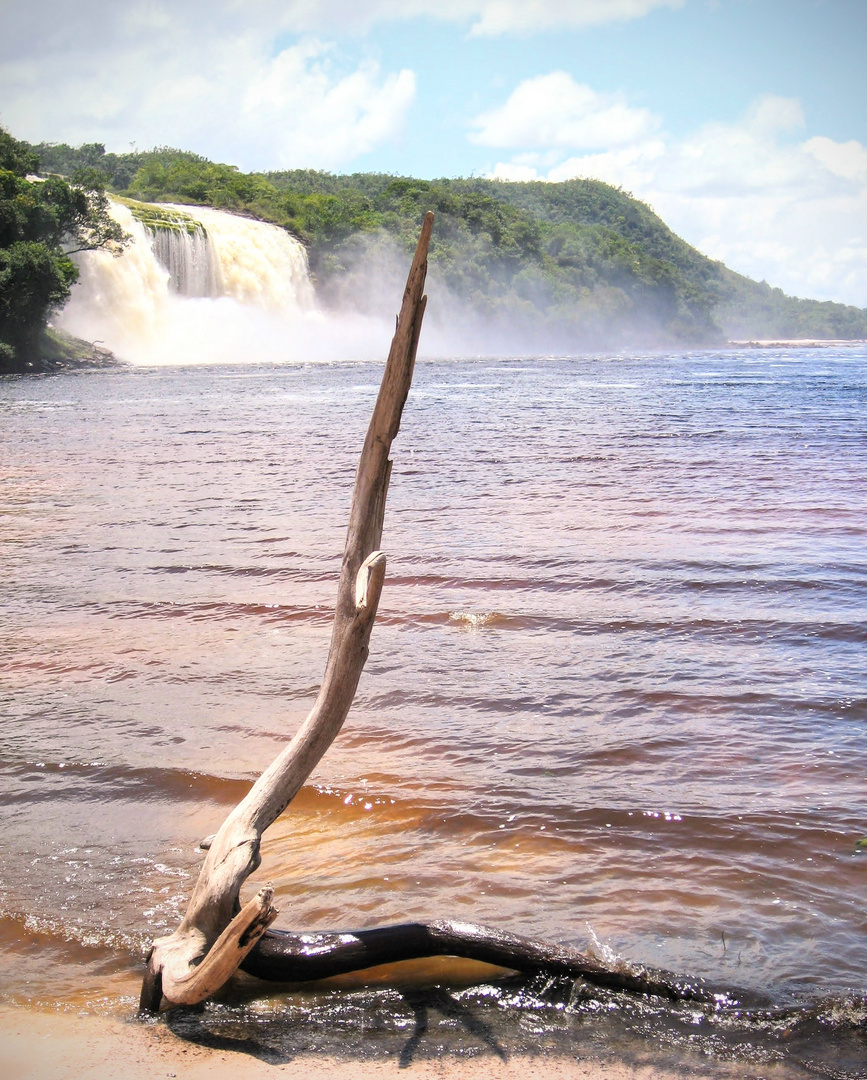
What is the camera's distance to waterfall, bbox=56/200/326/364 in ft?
145

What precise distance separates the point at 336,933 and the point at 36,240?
1704 inches

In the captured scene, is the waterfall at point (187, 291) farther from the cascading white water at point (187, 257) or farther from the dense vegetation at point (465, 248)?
the dense vegetation at point (465, 248)

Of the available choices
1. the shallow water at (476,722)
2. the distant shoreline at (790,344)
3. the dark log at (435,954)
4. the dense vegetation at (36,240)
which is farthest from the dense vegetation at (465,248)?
the dark log at (435,954)

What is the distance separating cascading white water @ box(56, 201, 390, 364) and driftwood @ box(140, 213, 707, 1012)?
1735 inches

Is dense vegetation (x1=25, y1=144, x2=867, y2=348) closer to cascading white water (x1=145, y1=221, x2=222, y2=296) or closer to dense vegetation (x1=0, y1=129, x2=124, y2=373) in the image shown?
dense vegetation (x1=0, y1=129, x2=124, y2=373)

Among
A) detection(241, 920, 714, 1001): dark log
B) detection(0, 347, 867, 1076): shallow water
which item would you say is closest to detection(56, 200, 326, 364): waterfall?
detection(0, 347, 867, 1076): shallow water

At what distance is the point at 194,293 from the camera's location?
46781 mm

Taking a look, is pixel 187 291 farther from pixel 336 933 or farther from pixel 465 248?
pixel 336 933

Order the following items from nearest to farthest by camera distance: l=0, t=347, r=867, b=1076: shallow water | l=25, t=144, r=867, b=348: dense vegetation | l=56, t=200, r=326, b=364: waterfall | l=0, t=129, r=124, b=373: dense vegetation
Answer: l=0, t=347, r=867, b=1076: shallow water, l=0, t=129, r=124, b=373: dense vegetation, l=56, t=200, r=326, b=364: waterfall, l=25, t=144, r=867, b=348: dense vegetation

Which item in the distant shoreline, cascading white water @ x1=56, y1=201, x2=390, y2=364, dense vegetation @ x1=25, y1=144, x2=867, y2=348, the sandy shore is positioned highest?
A: dense vegetation @ x1=25, y1=144, x2=867, y2=348

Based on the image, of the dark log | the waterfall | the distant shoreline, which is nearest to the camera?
the dark log

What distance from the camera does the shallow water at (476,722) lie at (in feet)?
10.8

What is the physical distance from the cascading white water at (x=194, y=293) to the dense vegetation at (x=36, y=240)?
2.09 meters

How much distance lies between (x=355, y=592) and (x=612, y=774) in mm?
2217
